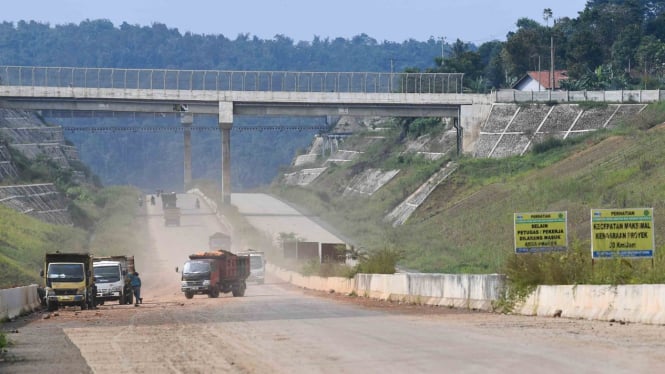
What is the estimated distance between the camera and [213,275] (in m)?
65.5

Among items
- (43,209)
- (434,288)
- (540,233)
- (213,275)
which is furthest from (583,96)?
(540,233)

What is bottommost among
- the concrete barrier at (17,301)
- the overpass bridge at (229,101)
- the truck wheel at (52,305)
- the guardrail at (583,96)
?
the truck wheel at (52,305)

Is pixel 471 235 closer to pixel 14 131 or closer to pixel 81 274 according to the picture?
pixel 81 274

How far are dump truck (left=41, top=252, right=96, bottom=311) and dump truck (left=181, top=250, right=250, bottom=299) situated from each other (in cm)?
1130

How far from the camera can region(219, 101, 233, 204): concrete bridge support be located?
404 feet

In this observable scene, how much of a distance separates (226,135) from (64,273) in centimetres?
7655

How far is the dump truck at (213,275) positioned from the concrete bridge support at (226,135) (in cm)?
5362

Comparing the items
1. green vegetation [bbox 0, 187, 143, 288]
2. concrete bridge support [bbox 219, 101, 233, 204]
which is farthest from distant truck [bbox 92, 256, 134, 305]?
concrete bridge support [bbox 219, 101, 233, 204]

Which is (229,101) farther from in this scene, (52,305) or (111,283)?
(52,305)

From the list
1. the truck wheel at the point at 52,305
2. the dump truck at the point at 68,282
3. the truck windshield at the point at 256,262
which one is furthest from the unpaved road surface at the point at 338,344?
the truck windshield at the point at 256,262

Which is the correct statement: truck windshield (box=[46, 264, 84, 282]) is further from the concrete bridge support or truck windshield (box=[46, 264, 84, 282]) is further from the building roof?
the building roof

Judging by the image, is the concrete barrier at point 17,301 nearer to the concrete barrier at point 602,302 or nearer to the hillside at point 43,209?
the hillside at point 43,209

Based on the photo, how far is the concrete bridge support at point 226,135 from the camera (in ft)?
404

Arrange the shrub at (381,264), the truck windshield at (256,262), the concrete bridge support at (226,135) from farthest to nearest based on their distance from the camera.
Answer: the concrete bridge support at (226,135) → the truck windshield at (256,262) → the shrub at (381,264)
